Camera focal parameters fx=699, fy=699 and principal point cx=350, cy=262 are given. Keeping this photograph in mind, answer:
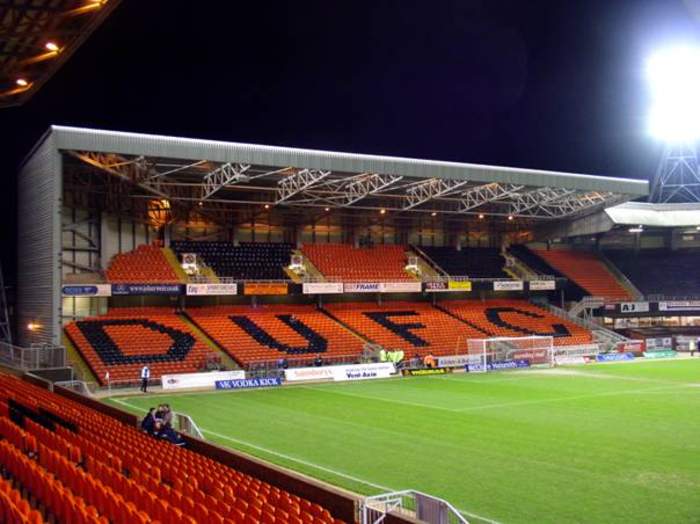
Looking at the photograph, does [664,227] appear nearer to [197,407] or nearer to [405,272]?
[405,272]

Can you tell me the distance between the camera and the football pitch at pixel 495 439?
13312 mm

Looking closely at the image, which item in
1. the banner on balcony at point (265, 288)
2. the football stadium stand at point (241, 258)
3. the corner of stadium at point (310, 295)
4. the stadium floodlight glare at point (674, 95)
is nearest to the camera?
the corner of stadium at point (310, 295)

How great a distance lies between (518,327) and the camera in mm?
49562

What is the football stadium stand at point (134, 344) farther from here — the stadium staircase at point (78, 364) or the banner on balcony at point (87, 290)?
the banner on balcony at point (87, 290)

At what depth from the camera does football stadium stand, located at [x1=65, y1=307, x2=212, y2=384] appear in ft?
111

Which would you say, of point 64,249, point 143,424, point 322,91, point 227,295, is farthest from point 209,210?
point 143,424

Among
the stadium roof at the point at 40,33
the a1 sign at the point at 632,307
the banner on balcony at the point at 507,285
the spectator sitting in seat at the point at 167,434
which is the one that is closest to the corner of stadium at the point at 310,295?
the a1 sign at the point at 632,307

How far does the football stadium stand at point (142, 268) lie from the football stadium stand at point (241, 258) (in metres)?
1.98

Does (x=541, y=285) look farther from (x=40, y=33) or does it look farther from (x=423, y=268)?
(x=40, y=33)

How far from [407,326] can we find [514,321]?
9.01 metres

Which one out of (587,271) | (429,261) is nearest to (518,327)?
(429,261)

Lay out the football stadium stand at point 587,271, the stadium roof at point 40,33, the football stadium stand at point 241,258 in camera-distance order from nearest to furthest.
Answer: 1. the stadium roof at point 40,33
2. the football stadium stand at point 241,258
3. the football stadium stand at point 587,271

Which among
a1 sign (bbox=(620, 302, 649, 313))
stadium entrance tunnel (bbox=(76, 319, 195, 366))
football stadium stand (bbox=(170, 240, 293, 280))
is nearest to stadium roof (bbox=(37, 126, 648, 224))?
football stadium stand (bbox=(170, 240, 293, 280))

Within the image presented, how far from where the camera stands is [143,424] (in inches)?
643
